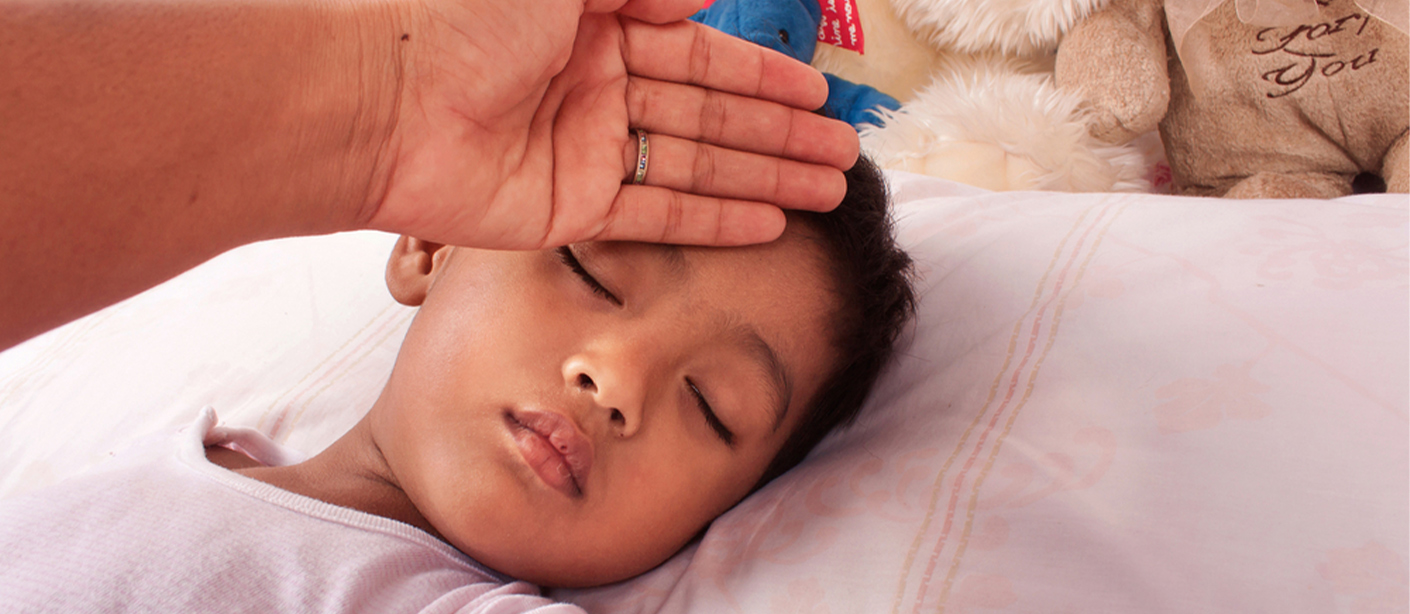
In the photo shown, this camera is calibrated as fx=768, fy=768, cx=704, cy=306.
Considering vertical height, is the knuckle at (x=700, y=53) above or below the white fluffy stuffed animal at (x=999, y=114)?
above

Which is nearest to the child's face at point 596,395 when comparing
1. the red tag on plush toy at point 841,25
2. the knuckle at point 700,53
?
the knuckle at point 700,53

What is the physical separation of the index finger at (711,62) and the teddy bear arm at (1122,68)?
2.63ft

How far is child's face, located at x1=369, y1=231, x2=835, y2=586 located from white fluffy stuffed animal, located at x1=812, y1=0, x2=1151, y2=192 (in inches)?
28.3

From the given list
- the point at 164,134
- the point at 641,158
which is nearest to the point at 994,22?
the point at 641,158

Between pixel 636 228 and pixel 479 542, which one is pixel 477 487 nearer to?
pixel 479 542

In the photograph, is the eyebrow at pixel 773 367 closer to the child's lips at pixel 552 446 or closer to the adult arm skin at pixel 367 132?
the adult arm skin at pixel 367 132

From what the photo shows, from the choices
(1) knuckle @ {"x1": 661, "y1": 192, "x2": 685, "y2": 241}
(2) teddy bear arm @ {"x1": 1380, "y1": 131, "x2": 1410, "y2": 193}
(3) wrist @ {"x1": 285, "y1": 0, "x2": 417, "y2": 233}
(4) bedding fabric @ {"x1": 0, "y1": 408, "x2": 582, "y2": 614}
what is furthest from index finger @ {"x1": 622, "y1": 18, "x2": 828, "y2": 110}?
(2) teddy bear arm @ {"x1": 1380, "y1": 131, "x2": 1410, "y2": 193}

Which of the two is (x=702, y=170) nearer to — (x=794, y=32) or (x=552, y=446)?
(x=552, y=446)

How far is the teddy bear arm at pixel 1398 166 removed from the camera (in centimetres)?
126

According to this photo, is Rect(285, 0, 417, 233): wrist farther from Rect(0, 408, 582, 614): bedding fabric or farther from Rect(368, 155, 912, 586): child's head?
Rect(0, 408, 582, 614): bedding fabric

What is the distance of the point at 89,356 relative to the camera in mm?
1418

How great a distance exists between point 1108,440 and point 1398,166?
0.99 m

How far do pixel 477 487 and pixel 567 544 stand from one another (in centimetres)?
12

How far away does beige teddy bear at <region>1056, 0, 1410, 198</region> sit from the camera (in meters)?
1.32
